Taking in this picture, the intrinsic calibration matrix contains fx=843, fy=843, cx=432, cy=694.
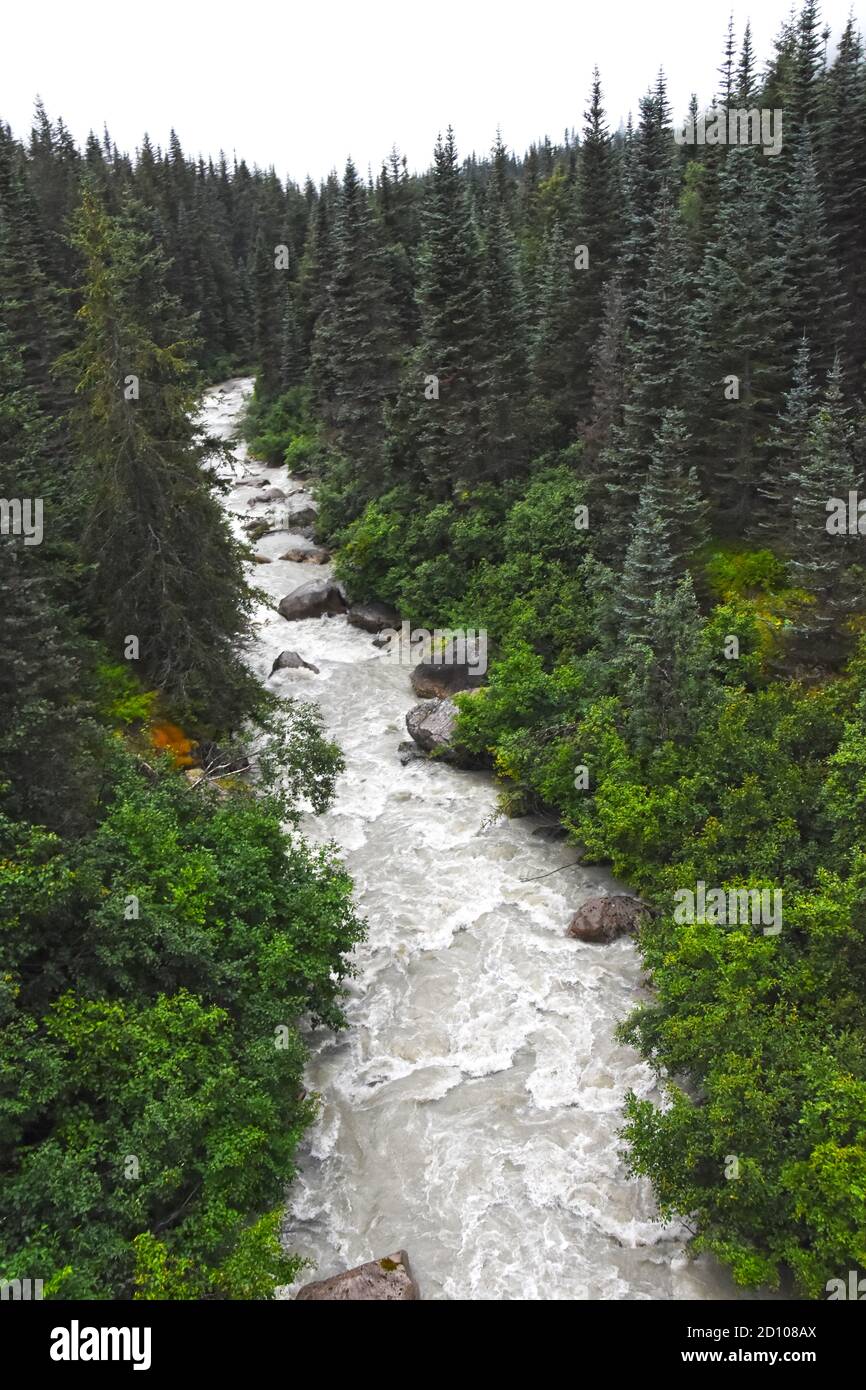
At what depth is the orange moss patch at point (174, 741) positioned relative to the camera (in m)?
21.2

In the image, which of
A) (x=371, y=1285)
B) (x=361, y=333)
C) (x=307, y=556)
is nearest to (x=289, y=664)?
(x=307, y=556)

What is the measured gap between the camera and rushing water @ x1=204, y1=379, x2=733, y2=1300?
12.1 metres

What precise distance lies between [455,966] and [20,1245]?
29.8ft

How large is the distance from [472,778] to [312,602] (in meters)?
14.0

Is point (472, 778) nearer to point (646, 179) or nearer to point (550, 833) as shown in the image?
point (550, 833)

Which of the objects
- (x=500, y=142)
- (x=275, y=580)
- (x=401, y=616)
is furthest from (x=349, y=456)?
(x=500, y=142)

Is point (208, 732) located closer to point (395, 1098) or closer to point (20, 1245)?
point (395, 1098)

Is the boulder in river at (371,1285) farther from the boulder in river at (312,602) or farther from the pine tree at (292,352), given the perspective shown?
the pine tree at (292,352)

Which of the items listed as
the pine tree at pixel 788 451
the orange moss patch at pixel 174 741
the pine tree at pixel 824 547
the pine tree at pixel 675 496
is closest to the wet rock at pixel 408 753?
the orange moss patch at pixel 174 741

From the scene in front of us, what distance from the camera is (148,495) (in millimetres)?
21812

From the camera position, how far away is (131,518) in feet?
70.6

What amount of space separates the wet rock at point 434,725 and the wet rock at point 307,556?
16513 mm

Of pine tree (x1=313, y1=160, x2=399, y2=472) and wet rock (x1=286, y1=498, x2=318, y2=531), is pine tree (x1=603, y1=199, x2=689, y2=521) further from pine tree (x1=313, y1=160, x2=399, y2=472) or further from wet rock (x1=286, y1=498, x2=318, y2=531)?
A: wet rock (x1=286, y1=498, x2=318, y2=531)

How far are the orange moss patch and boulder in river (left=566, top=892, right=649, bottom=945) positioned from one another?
33.8 ft
